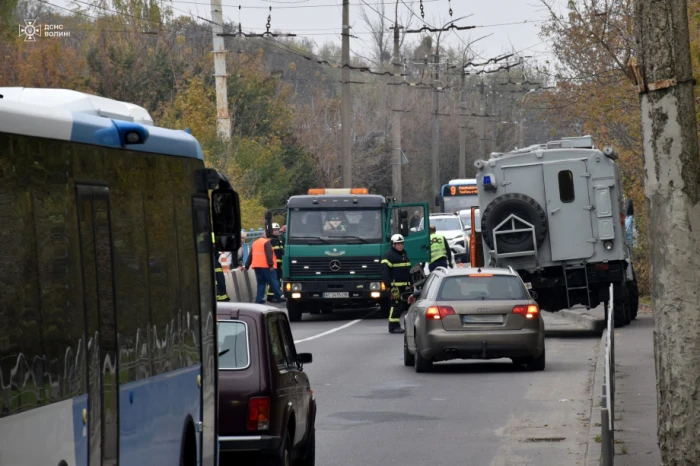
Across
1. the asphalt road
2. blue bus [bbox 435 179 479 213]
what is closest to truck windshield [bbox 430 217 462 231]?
blue bus [bbox 435 179 479 213]

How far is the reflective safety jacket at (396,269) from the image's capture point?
2638 centimetres

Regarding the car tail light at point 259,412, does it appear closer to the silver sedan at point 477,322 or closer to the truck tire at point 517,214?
the silver sedan at point 477,322

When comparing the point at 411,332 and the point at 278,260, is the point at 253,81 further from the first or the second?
the point at 411,332

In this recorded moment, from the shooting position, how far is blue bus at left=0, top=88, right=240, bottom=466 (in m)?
5.55

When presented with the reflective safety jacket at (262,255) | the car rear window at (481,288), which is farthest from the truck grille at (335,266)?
the car rear window at (481,288)

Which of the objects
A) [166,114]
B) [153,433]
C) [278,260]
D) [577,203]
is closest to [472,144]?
[166,114]

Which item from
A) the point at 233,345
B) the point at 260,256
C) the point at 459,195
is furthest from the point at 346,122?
the point at 233,345

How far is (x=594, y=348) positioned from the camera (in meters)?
22.7

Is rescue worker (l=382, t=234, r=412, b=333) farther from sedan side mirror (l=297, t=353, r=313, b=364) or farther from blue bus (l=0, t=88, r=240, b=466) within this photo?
blue bus (l=0, t=88, r=240, b=466)

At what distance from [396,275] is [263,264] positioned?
6.70 meters

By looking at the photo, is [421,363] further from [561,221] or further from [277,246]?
[277,246]

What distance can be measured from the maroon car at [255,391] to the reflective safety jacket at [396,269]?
16.2m

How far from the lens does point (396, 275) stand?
86.9ft

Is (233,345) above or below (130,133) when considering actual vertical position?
below
